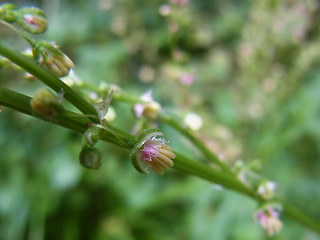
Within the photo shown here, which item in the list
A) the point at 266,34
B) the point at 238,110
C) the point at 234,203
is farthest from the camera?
the point at 238,110

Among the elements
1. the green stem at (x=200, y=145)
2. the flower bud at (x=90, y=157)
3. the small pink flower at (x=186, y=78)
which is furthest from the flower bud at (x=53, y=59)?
the small pink flower at (x=186, y=78)

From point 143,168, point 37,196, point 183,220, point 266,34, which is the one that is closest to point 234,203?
point 183,220

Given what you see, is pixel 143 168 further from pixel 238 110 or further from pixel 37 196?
pixel 37 196

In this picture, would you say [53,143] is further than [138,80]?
No

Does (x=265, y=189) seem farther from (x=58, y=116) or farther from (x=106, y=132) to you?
(x=58, y=116)

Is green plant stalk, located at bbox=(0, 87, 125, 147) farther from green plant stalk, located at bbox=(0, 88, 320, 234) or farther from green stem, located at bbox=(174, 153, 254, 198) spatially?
green stem, located at bbox=(174, 153, 254, 198)

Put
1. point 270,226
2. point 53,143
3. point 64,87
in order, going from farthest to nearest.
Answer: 1. point 53,143
2. point 270,226
3. point 64,87

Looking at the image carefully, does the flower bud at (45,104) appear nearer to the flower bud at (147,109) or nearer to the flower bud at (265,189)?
the flower bud at (147,109)
